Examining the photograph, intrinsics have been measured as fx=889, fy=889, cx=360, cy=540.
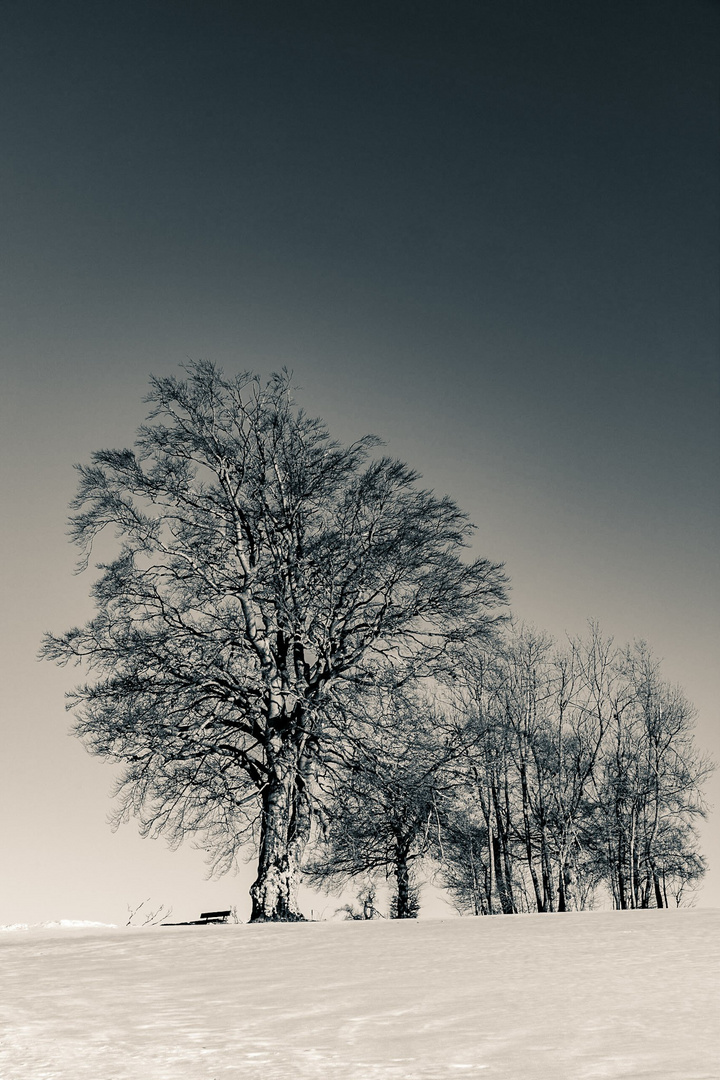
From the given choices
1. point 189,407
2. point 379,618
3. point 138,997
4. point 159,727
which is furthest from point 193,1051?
point 189,407

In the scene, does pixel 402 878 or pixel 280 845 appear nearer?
pixel 280 845

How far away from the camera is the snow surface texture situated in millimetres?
3012

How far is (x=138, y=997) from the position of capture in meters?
4.71

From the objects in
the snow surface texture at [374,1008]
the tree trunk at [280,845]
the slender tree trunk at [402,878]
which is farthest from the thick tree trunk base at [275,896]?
the slender tree trunk at [402,878]

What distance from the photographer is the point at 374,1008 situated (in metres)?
4.12

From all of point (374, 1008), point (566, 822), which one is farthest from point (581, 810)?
point (374, 1008)

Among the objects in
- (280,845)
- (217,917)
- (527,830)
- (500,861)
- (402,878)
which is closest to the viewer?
(217,917)

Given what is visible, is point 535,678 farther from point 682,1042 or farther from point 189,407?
point 682,1042

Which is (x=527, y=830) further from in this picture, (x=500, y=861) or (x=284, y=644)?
(x=284, y=644)

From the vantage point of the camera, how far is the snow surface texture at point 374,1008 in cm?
301

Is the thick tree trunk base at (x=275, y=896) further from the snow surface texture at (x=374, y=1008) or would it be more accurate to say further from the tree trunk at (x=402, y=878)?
the tree trunk at (x=402, y=878)

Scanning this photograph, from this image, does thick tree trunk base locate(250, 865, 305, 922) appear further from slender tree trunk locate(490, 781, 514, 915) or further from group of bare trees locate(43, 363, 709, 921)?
slender tree trunk locate(490, 781, 514, 915)

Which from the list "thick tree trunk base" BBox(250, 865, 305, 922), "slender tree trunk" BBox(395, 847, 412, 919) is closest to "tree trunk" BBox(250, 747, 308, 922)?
"thick tree trunk base" BBox(250, 865, 305, 922)

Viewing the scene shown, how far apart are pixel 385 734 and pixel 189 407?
7306 mm
